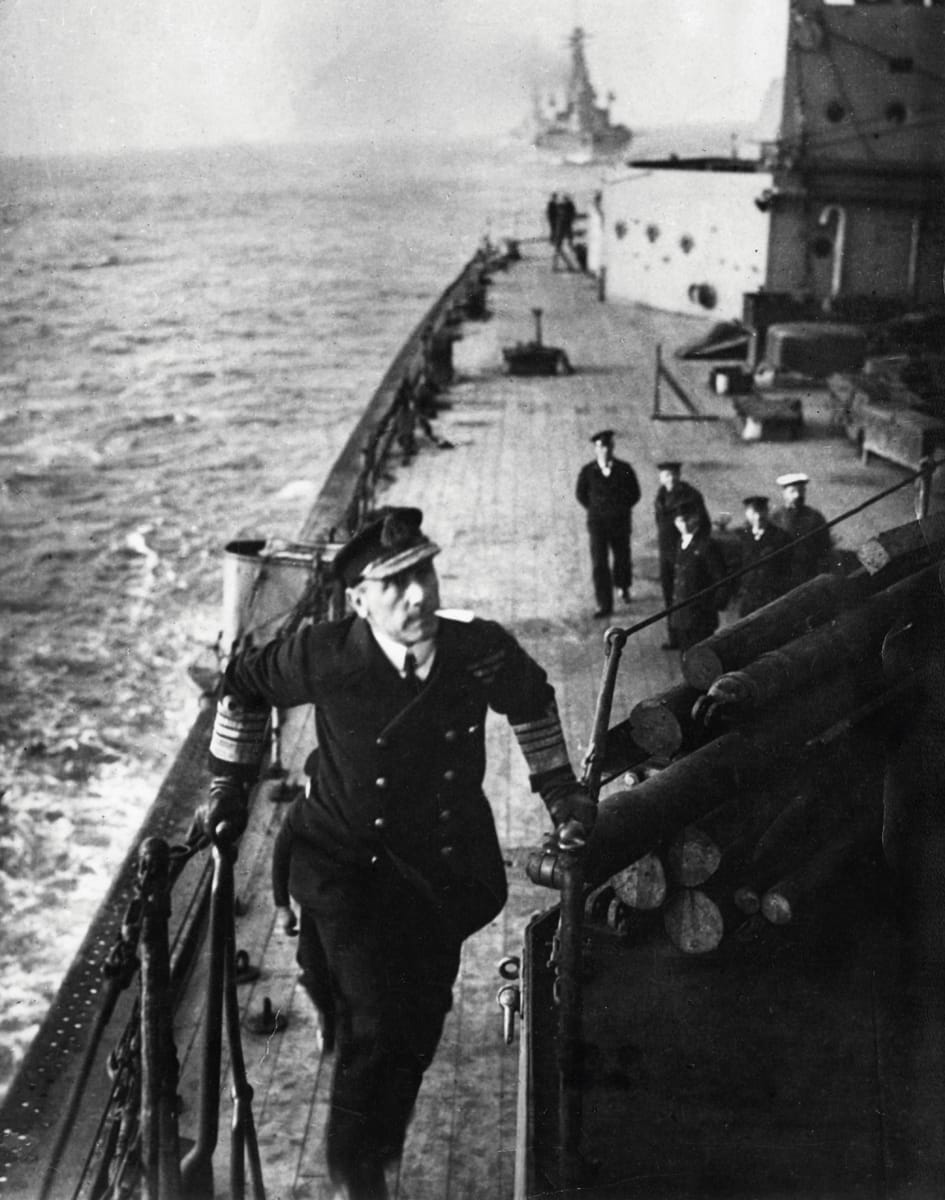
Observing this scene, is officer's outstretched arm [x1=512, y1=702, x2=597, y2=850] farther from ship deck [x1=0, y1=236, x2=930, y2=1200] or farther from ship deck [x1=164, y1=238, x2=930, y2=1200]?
ship deck [x1=164, y1=238, x2=930, y2=1200]

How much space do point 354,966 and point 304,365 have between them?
143 feet

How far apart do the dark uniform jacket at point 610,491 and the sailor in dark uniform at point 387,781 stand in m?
6.25

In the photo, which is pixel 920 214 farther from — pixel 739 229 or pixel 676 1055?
pixel 676 1055

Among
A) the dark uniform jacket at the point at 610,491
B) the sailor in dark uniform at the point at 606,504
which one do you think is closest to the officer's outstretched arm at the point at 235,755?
the sailor in dark uniform at the point at 606,504

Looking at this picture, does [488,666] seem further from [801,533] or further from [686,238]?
[686,238]

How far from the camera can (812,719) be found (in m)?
5.03

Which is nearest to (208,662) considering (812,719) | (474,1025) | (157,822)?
(157,822)

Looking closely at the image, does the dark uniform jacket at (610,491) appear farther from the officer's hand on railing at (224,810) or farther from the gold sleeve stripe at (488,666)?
the officer's hand on railing at (224,810)

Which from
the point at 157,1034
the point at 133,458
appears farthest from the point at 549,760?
the point at 133,458

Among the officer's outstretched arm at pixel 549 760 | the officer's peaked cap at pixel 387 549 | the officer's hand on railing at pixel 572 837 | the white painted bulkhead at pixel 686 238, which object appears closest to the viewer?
the officer's hand on railing at pixel 572 837

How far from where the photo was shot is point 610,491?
1047 centimetres

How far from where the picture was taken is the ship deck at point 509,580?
5051 millimetres

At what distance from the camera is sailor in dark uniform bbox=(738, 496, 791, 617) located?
8.29m

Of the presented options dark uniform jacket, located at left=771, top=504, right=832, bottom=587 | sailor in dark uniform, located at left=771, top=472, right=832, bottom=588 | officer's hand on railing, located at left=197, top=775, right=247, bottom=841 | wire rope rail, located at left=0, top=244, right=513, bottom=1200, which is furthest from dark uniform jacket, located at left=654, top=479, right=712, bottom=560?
officer's hand on railing, located at left=197, top=775, right=247, bottom=841
